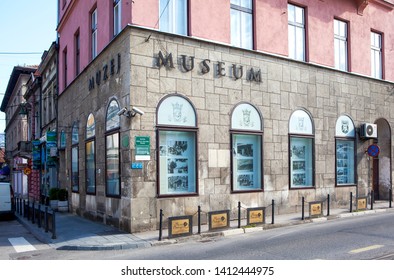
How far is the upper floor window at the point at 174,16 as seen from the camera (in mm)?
13133

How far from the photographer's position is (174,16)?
13383mm

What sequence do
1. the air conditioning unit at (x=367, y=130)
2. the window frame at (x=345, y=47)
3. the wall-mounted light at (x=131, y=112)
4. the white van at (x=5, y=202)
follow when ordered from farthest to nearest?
the white van at (x=5, y=202) < the air conditioning unit at (x=367, y=130) < the window frame at (x=345, y=47) < the wall-mounted light at (x=131, y=112)

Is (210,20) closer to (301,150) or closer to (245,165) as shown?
(245,165)

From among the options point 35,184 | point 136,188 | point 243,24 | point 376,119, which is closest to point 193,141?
point 136,188

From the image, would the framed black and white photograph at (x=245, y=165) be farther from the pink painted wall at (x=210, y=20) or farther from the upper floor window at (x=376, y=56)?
the upper floor window at (x=376, y=56)

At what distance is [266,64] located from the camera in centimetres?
1522

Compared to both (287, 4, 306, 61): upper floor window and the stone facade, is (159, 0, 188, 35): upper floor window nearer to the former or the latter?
the stone facade

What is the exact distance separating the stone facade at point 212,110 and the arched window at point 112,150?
1.28 feet

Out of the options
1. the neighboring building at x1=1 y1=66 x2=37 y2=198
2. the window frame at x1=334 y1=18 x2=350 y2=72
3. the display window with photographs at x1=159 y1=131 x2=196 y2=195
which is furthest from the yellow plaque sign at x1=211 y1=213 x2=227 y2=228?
the neighboring building at x1=1 y1=66 x2=37 y2=198

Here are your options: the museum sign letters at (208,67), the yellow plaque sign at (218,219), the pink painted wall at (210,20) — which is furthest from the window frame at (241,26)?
the yellow plaque sign at (218,219)

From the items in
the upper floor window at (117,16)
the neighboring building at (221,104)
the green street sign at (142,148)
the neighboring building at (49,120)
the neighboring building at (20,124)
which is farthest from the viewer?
the neighboring building at (20,124)

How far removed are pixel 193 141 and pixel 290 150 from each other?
180 inches

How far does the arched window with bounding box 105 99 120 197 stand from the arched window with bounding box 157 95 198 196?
1552mm

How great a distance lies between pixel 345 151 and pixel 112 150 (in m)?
10.6
